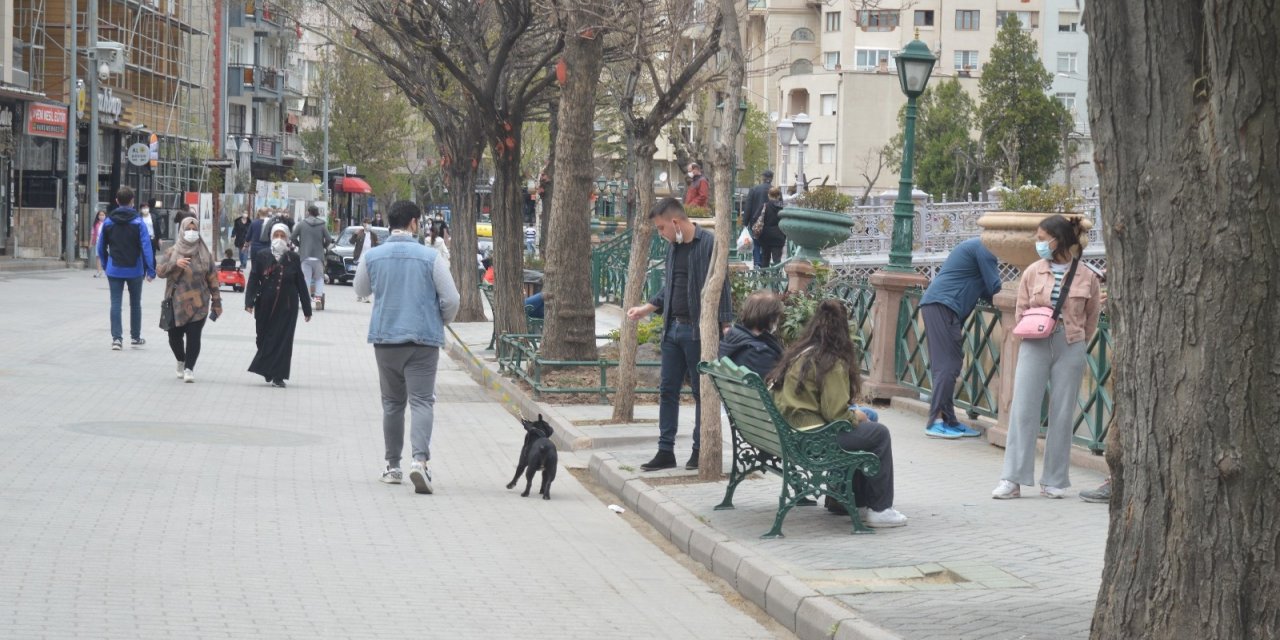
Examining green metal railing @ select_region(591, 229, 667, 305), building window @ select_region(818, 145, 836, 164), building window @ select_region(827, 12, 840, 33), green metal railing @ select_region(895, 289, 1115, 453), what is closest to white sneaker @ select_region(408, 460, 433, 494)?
green metal railing @ select_region(895, 289, 1115, 453)

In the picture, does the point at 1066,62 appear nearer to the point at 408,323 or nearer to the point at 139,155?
the point at 139,155

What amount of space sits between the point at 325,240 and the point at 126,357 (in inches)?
531

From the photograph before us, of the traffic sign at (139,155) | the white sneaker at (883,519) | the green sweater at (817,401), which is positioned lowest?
the white sneaker at (883,519)

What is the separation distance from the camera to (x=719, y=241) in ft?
33.9

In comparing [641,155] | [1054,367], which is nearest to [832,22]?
[641,155]

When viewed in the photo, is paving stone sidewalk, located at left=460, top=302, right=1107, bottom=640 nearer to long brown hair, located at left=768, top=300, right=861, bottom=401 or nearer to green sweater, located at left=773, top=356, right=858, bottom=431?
green sweater, located at left=773, top=356, right=858, bottom=431

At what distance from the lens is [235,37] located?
81750 mm

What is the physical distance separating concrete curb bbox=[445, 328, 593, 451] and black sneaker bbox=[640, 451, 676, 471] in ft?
5.31

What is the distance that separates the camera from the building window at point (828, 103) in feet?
275

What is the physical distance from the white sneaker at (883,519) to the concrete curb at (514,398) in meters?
4.21

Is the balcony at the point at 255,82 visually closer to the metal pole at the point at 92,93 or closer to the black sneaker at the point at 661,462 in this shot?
the metal pole at the point at 92,93

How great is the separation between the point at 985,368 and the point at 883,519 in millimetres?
4477

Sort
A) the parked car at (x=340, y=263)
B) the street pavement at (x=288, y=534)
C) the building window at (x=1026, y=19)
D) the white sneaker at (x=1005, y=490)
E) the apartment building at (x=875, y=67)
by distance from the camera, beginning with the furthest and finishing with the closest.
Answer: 1. the building window at (x=1026, y=19)
2. the apartment building at (x=875, y=67)
3. the parked car at (x=340, y=263)
4. the white sneaker at (x=1005, y=490)
5. the street pavement at (x=288, y=534)

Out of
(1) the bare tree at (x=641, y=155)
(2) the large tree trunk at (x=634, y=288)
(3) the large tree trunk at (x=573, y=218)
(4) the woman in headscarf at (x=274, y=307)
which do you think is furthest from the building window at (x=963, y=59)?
(2) the large tree trunk at (x=634, y=288)
